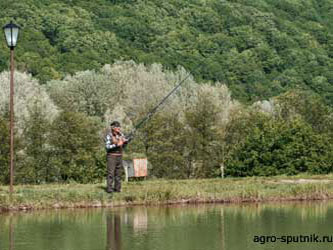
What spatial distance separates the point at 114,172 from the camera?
88.5 ft

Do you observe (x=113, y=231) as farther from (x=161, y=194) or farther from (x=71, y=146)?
(x=71, y=146)

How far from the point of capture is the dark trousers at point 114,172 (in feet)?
87.9

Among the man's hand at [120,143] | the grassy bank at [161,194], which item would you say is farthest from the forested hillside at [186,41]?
the man's hand at [120,143]

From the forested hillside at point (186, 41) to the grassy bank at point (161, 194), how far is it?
79873 millimetres

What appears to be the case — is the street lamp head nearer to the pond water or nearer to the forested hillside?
the pond water

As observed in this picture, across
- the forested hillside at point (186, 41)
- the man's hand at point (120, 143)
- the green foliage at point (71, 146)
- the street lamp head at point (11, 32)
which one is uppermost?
the forested hillside at point (186, 41)

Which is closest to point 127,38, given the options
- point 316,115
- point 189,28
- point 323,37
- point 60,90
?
point 189,28

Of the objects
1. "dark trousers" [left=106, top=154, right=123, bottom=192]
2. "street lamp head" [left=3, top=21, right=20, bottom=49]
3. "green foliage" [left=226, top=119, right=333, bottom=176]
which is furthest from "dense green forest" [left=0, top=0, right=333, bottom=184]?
"street lamp head" [left=3, top=21, right=20, bottom=49]

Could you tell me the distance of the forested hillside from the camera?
397 feet

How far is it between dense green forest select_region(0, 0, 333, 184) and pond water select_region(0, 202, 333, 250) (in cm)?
601

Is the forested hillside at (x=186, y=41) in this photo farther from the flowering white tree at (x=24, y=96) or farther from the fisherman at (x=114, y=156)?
the fisherman at (x=114, y=156)

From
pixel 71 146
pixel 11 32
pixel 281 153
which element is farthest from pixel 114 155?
pixel 71 146

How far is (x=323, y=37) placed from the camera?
149750 millimetres

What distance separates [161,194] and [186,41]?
108017mm
